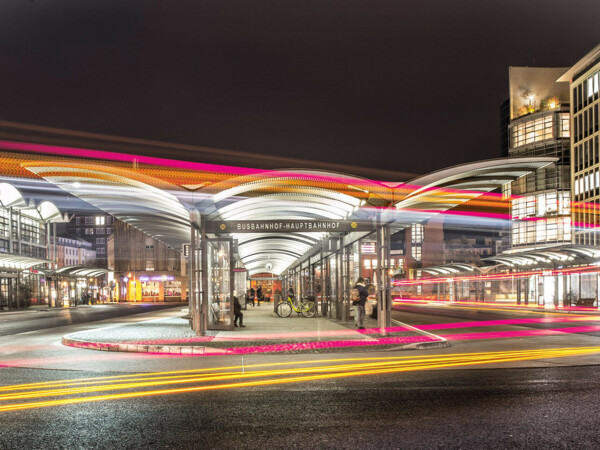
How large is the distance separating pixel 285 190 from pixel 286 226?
167 cm

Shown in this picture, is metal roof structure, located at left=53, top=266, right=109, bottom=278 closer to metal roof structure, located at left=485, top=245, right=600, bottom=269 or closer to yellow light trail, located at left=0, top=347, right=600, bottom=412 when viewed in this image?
metal roof structure, located at left=485, top=245, right=600, bottom=269

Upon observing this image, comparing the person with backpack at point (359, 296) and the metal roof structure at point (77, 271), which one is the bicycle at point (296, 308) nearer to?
the person with backpack at point (359, 296)

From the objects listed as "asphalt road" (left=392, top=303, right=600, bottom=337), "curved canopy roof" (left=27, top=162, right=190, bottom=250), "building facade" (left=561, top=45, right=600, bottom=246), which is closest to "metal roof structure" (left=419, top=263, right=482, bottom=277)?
"building facade" (left=561, top=45, right=600, bottom=246)

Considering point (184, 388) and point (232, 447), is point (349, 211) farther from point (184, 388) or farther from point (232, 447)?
point (232, 447)

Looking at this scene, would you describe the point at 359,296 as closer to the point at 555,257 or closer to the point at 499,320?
the point at 499,320

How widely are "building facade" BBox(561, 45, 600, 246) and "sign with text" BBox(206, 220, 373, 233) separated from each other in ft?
148

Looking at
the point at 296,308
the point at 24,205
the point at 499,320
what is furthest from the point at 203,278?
the point at 24,205

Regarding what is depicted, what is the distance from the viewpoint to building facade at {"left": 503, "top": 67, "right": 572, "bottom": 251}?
68.9 m

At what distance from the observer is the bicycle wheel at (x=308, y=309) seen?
2809 centimetres

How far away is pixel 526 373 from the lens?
970 centimetres

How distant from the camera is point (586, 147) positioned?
193 feet

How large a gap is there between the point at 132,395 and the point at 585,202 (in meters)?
58.8

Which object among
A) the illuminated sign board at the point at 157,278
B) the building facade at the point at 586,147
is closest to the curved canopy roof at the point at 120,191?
the building facade at the point at 586,147

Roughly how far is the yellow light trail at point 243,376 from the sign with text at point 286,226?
18.1 ft
